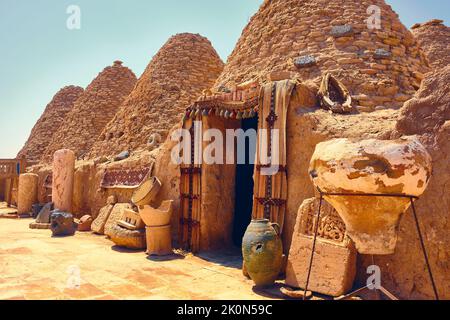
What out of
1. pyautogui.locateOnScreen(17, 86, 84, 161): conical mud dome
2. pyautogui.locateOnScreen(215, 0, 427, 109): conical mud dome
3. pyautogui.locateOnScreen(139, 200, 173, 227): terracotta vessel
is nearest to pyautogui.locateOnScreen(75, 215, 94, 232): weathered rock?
pyautogui.locateOnScreen(139, 200, 173, 227): terracotta vessel

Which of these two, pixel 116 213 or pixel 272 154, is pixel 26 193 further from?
pixel 272 154

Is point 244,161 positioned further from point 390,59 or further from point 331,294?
point 390,59

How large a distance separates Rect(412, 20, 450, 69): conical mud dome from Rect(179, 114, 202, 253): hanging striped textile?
14264mm

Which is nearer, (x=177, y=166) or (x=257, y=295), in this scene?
(x=257, y=295)

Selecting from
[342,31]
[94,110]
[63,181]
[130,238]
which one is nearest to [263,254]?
[130,238]

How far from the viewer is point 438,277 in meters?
3.76

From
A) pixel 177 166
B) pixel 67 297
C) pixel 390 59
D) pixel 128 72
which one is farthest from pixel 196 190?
pixel 128 72

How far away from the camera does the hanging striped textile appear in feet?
22.9

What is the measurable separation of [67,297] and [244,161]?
447 cm

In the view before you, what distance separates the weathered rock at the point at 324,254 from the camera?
13.7ft

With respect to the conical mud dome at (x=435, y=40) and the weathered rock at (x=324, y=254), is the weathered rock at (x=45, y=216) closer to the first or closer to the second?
the weathered rock at (x=324, y=254)

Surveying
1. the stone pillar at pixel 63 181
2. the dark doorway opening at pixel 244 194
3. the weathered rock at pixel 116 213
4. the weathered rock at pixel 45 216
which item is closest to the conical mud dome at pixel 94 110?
the stone pillar at pixel 63 181

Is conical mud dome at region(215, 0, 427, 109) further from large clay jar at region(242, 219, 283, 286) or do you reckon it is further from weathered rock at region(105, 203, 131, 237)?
large clay jar at region(242, 219, 283, 286)

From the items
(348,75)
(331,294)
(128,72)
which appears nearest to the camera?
(331,294)
